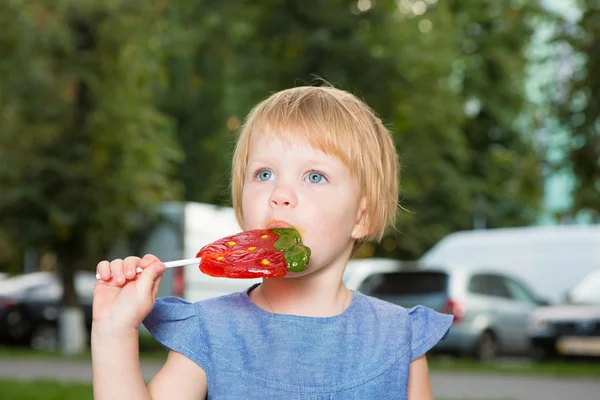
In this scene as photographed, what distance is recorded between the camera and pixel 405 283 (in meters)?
17.8

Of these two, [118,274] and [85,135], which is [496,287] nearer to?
[85,135]

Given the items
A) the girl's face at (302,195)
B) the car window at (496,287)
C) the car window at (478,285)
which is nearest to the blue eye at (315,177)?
the girl's face at (302,195)

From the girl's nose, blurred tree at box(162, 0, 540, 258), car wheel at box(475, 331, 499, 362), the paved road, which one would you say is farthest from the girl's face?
car wheel at box(475, 331, 499, 362)

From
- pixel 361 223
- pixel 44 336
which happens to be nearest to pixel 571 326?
pixel 44 336

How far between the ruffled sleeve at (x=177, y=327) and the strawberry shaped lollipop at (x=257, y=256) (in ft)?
0.52

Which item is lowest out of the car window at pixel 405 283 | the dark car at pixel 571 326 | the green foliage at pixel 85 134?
the dark car at pixel 571 326

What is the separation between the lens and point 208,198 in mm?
13734

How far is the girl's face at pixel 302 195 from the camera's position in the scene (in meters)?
2.66

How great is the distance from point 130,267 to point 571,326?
52.5ft

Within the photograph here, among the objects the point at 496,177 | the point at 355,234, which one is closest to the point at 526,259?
the point at 496,177

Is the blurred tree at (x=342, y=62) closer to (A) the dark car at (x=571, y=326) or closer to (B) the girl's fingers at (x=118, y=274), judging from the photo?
(A) the dark car at (x=571, y=326)

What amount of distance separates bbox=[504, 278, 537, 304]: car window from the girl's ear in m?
16.8

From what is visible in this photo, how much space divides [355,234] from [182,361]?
1.88 feet

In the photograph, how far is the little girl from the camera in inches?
103
